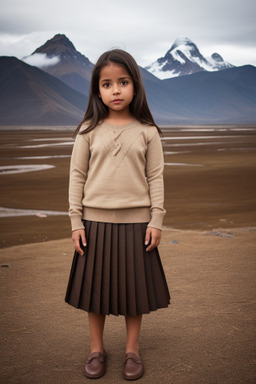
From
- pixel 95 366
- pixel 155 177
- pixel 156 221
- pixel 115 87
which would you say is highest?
pixel 115 87

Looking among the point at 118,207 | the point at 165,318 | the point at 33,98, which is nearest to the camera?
the point at 118,207

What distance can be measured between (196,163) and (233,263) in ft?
44.9

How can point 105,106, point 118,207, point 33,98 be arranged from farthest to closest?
point 33,98 → point 105,106 → point 118,207

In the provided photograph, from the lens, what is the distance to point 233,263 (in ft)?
13.9

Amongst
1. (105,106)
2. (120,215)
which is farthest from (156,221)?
(105,106)

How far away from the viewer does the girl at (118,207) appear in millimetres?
2289

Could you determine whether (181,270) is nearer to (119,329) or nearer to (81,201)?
(119,329)

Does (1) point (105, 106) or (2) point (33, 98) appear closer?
(1) point (105, 106)

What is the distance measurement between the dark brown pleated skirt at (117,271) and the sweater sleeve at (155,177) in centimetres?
10

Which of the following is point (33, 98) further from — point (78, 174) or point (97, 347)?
point (97, 347)

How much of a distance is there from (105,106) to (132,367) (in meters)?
1.35

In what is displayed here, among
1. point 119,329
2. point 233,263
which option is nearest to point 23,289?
point 119,329

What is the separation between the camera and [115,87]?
2.28m

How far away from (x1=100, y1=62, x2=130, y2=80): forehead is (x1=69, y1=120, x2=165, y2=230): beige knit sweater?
244 mm
